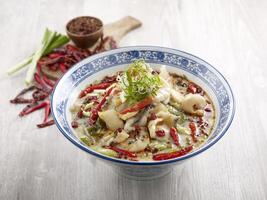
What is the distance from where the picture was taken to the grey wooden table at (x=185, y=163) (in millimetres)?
3188

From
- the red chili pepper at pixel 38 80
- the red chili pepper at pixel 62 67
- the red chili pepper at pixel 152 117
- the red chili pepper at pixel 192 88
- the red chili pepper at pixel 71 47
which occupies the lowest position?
the red chili pepper at pixel 38 80

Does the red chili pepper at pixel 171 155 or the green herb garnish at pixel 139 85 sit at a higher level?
the green herb garnish at pixel 139 85

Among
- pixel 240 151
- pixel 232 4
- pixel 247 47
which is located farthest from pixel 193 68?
pixel 232 4

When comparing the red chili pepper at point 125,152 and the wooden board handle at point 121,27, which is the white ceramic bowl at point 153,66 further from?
the wooden board handle at point 121,27

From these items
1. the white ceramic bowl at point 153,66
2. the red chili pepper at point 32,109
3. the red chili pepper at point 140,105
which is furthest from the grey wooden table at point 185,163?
the red chili pepper at point 140,105

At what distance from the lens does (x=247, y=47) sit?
16.0ft

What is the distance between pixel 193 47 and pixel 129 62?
1.39 meters

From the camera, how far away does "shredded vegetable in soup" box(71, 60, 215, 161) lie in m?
3.01

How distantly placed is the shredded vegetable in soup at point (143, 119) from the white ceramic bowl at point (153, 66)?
11 cm

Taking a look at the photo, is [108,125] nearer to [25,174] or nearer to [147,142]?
[147,142]

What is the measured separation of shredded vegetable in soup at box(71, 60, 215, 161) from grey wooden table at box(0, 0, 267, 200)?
1.10ft

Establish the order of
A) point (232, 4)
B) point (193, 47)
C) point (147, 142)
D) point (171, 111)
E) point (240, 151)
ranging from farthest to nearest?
point (232, 4)
point (193, 47)
point (240, 151)
point (171, 111)
point (147, 142)

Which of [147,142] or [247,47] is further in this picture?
[247,47]

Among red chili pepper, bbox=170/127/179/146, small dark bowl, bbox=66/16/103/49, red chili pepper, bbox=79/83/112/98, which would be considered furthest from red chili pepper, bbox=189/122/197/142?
small dark bowl, bbox=66/16/103/49
